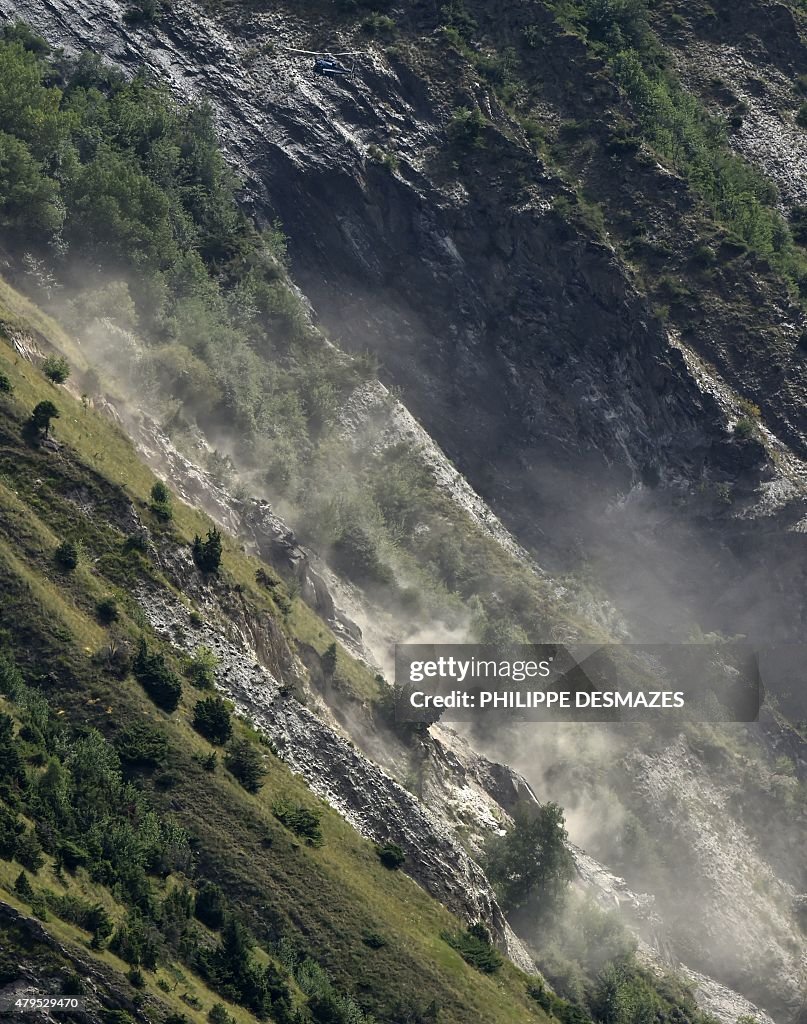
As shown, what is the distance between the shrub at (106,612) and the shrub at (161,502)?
8251 mm

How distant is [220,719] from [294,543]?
24.0 metres

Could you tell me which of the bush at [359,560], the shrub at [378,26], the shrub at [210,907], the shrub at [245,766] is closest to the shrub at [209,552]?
the shrub at [245,766]

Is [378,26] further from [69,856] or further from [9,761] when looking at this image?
[69,856]

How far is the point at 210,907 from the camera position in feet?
181

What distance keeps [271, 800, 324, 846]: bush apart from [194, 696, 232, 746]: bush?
11.8 feet

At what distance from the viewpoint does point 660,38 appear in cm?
13662

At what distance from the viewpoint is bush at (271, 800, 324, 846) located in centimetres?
6156

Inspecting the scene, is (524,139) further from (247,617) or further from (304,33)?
(247,617)

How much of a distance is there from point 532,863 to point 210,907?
79.0 feet

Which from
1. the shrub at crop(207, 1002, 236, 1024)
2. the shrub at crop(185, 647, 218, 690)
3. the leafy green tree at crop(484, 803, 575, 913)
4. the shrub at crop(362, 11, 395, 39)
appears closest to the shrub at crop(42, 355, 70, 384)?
the shrub at crop(185, 647, 218, 690)

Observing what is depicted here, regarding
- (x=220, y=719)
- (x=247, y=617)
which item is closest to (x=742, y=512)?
(x=247, y=617)

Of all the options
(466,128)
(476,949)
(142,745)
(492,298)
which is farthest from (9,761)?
(466,128)

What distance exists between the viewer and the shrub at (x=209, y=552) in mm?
70625

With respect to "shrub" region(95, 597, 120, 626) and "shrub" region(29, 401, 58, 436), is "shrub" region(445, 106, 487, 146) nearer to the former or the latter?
"shrub" region(29, 401, 58, 436)
